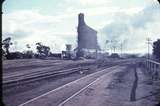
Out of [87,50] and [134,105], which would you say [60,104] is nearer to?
[134,105]

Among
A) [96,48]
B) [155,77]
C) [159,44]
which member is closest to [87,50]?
[96,48]

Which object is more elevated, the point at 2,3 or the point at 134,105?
the point at 2,3

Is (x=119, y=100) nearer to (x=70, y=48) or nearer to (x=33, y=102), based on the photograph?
(x=33, y=102)

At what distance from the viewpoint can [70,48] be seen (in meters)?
164

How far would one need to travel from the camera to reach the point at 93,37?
501 feet

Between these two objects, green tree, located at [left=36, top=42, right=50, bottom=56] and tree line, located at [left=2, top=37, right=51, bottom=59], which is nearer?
tree line, located at [left=2, top=37, right=51, bottom=59]

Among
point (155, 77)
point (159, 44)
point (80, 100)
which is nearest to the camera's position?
point (80, 100)

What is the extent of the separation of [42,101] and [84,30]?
123m

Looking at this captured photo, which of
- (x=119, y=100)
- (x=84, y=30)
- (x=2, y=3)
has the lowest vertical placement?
(x=119, y=100)

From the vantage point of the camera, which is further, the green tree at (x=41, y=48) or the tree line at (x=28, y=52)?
the green tree at (x=41, y=48)

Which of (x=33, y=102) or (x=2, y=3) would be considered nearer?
(x=2, y=3)

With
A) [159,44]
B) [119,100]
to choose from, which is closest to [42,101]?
[119,100]

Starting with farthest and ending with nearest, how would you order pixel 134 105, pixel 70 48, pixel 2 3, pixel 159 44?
1. pixel 70 48
2. pixel 159 44
3. pixel 134 105
4. pixel 2 3

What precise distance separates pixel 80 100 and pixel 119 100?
212 cm
